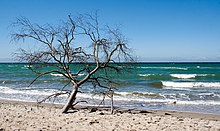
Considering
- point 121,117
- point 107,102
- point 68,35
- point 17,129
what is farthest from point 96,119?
point 107,102

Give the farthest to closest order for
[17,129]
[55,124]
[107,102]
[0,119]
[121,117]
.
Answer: [107,102], [121,117], [0,119], [55,124], [17,129]

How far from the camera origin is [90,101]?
14562 millimetres

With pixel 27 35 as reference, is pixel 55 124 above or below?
below

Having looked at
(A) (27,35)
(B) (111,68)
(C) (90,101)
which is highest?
(A) (27,35)

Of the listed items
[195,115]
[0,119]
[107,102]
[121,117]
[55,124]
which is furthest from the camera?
[107,102]

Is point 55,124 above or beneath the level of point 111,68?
beneath

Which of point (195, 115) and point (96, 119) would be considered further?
point (195, 115)

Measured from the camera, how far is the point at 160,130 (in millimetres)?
7656

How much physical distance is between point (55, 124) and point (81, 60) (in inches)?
139

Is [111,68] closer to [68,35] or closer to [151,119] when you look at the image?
[68,35]

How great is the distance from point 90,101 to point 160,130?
23.9 ft

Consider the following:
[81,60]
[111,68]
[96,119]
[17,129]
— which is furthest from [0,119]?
[111,68]

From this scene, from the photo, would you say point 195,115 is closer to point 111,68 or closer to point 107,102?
point 111,68

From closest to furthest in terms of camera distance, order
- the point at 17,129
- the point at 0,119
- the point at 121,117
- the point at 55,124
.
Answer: the point at 17,129, the point at 55,124, the point at 0,119, the point at 121,117
